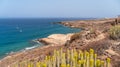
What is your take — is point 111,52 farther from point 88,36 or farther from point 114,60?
point 88,36

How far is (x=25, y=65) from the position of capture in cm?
2059

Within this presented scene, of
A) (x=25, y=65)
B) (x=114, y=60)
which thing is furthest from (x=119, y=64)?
(x=25, y=65)

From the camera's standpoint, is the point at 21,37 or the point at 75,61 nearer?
the point at 75,61

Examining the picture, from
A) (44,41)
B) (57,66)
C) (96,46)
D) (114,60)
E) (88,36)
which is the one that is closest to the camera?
(57,66)

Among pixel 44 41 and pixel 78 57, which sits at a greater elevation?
pixel 78 57

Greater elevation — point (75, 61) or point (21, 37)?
point (75, 61)

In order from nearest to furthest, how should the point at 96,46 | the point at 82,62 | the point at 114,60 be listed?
the point at 82,62, the point at 114,60, the point at 96,46

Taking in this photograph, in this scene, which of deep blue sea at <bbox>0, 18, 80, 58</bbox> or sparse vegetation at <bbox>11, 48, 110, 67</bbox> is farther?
deep blue sea at <bbox>0, 18, 80, 58</bbox>

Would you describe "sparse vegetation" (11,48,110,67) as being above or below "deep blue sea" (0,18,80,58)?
above

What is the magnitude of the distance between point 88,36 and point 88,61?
32.6ft

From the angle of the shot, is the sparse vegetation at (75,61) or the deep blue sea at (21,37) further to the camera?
the deep blue sea at (21,37)

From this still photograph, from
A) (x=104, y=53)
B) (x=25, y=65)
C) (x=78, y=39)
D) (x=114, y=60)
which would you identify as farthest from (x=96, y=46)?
(x=25, y=65)

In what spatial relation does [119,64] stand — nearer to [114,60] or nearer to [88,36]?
[114,60]

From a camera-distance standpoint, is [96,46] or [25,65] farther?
[96,46]
